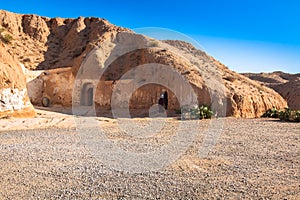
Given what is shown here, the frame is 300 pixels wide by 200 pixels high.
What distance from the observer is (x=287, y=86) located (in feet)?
123

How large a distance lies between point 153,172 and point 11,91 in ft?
33.6

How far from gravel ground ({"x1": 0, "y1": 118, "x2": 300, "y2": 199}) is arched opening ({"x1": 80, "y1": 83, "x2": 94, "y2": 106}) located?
13.9m

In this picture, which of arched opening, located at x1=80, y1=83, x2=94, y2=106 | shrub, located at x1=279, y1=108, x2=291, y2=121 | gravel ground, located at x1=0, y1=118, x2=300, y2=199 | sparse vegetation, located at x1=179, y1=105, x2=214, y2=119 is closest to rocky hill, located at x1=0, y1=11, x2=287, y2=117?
arched opening, located at x1=80, y1=83, x2=94, y2=106

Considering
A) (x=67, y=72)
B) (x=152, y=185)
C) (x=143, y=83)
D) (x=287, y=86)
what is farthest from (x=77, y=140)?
(x=287, y=86)

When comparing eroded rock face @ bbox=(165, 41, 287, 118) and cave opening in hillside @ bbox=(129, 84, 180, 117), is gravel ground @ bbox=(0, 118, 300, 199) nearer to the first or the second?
eroded rock face @ bbox=(165, 41, 287, 118)

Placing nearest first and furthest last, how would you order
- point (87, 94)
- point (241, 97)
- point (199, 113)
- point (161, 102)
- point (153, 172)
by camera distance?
1. point (153, 172)
2. point (199, 113)
3. point (241, 97)
4. point (161, 102)
5. point (87, 94)

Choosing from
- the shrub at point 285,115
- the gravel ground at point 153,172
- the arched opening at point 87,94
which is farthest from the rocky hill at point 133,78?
the gravel ground at point 153,172

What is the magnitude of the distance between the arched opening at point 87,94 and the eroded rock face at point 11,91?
845 centimetres

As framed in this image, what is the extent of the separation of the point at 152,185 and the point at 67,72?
67.4 ft

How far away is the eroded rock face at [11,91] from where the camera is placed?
12.8m

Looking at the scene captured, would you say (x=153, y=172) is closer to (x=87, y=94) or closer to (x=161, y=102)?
(x=161, y=102)

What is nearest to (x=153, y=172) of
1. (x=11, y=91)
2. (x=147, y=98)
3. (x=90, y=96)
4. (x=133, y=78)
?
(x=11, y=91)

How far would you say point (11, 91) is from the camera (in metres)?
13.2

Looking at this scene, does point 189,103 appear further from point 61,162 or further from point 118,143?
point 61,162
